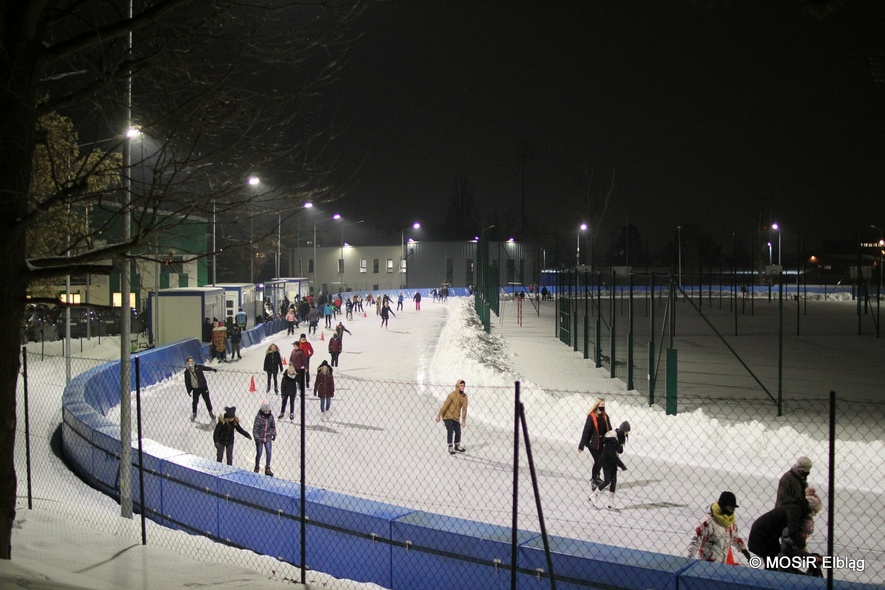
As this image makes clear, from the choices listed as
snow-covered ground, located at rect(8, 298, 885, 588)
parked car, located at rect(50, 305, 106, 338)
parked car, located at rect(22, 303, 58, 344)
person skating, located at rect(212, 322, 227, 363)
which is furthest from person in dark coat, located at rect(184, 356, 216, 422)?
parked car, located at rect(50, 305, 106, 338)

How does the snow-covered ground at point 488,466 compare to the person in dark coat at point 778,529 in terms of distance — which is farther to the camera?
the snow-covered ground at point 488,466

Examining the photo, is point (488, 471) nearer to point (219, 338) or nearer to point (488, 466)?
point (488, 466)

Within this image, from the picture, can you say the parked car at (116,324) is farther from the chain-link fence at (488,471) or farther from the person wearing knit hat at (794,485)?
the person wearing knit hat at (794,485)

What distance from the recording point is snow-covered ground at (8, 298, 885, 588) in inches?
340

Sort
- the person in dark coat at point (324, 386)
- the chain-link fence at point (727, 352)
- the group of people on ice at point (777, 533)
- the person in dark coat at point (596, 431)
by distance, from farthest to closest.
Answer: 1. the chain-link fence at point (727, 352)
2. the person in dark coat at point (324, 386)
3. the person in dark coat at point (596, 431)
4. the group of people on ice at point (777, 533)

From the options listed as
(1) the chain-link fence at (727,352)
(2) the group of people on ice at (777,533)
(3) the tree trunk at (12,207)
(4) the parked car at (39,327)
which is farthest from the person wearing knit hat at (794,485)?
(4) the parked car at (39,327)

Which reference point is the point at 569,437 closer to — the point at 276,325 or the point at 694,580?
the point at 694,580

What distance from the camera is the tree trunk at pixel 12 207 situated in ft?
17.2

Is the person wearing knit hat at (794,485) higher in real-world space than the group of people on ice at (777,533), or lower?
higher

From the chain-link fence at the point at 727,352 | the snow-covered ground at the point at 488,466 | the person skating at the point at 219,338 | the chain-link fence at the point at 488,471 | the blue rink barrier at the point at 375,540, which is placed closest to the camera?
the blue rink barrier at the point at 375,540

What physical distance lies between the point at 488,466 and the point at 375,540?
5202mm

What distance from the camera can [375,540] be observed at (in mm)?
7551

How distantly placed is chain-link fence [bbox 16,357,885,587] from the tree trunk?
7.44 feet

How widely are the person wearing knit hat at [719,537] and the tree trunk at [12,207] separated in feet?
18.0
